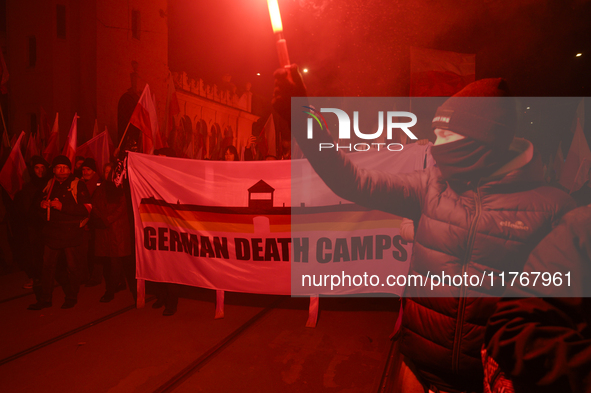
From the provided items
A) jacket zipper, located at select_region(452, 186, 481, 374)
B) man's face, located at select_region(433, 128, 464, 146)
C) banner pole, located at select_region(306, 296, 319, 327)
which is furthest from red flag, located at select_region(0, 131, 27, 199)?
jacket zipper, located at select_region(452, 186, 481, 374)

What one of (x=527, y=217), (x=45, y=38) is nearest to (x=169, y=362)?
(x=527, y=217)

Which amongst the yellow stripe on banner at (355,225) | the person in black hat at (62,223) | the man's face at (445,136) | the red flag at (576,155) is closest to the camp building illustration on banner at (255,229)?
the yellow stripe on banner at (355,225)

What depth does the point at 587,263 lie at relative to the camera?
1.01m

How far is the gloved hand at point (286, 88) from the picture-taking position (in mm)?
1206

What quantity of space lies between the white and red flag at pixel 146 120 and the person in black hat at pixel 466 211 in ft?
18.5

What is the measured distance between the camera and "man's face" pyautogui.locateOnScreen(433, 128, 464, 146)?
51.6 inches

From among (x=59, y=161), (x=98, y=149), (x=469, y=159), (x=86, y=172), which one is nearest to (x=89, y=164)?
(x=86, y=172)

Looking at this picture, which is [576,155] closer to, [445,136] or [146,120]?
[445,136]

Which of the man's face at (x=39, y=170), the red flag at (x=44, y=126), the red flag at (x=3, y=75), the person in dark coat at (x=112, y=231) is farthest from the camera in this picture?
the red flag at (x=44, y=126)

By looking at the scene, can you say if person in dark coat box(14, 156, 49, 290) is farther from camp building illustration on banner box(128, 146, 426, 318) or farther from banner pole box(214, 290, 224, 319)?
banner pole box(214, 290, 224, 319)

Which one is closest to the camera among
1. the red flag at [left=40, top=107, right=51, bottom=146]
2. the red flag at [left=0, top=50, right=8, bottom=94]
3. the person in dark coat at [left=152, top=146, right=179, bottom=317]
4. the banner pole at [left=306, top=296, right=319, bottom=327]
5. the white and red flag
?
the banner pole at [left=306, top=296, right=319, bottom=327]

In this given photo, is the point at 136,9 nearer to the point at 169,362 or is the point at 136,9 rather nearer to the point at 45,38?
the point at 45,38

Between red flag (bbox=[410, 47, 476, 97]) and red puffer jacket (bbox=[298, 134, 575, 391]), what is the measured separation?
7141mm

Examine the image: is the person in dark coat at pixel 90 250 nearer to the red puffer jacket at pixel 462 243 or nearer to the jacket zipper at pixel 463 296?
the red puffer jacket at pixel 462 243
